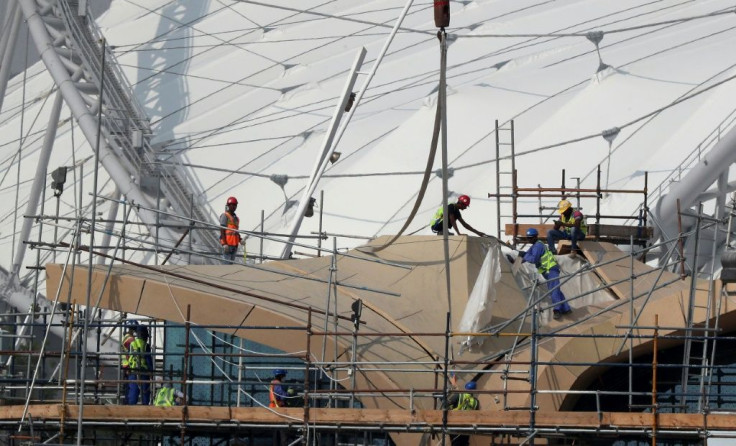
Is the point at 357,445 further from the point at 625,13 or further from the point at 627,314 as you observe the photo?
the point at 625,13

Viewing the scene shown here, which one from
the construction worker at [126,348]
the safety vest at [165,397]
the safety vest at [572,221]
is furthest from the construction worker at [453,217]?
the safety vest at [165,397]

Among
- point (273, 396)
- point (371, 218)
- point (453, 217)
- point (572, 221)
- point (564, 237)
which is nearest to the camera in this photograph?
point (273, 396)

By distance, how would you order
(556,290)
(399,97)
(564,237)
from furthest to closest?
(399,97) < (564,237) < (556,290)

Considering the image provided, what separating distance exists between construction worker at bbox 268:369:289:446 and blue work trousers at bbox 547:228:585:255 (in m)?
6.47

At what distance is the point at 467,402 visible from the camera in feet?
89.0

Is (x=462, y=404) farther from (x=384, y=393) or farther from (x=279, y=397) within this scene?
(x=279, y=397)

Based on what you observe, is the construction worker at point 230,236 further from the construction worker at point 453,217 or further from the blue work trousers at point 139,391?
the blue work trousers at point 139,391

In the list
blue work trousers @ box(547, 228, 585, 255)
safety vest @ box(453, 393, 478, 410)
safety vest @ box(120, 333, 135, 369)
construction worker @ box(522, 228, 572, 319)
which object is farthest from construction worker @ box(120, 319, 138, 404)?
blue work trousers @ box(547, 228, 585, 255)

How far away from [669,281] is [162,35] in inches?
1375

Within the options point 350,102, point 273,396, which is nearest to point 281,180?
point 350,102

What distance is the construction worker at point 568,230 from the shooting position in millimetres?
31969

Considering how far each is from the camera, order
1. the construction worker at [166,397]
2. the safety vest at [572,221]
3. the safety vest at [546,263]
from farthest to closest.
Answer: the safety vest at [572,221] → the safety vest at [546,263] → the construction worker at [166,397]

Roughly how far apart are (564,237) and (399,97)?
2042 cm

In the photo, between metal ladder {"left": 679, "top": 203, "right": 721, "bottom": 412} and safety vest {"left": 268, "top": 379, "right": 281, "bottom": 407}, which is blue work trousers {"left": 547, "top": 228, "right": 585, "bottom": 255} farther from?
safety vest {"left": 268, "top": 379, "right": 281, "bottom": 407}
